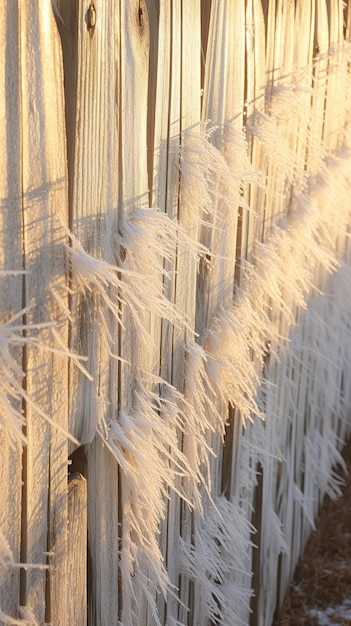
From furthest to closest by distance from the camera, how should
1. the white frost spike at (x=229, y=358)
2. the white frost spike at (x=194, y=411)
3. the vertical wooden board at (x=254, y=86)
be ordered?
the vertical wooden board at (x=254, y=86)
the white frost spike at (x=229, y=358)
the white frost spike at (x=194, y=411)

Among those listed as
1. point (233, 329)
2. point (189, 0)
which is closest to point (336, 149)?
point (233, 329)

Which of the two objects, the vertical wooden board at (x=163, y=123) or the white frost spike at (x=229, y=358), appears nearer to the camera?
the vertical wooden board at (x=163, y=123)

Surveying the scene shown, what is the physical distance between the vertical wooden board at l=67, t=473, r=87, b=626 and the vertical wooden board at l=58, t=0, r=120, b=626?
2.4 inches

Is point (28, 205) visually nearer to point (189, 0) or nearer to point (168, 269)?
point (168, 269)

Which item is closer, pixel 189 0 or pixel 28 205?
pixel 28 205

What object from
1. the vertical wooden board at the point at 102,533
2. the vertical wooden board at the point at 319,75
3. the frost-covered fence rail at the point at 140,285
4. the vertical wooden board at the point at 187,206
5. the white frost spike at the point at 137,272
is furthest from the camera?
the vertical wooden board at the point at 319,75

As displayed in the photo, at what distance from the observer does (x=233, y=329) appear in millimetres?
2281

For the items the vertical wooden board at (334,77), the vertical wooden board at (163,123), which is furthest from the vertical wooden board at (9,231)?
the vertical wooden board at (334,77)

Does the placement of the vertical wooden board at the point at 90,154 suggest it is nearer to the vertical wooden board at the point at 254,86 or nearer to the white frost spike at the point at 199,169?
the white frost spike at the point at 199,169

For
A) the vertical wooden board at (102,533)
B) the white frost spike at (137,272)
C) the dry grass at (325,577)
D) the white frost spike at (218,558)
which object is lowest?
the dry grass at (325,577)

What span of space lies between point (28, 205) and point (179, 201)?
2.38ft

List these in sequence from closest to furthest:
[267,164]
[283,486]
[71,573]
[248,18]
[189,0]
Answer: [71,573] < [189,0] < [248,18] < [267,164] < [283,486]

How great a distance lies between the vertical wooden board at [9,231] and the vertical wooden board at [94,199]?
19cm

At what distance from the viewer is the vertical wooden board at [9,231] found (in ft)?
3.84
